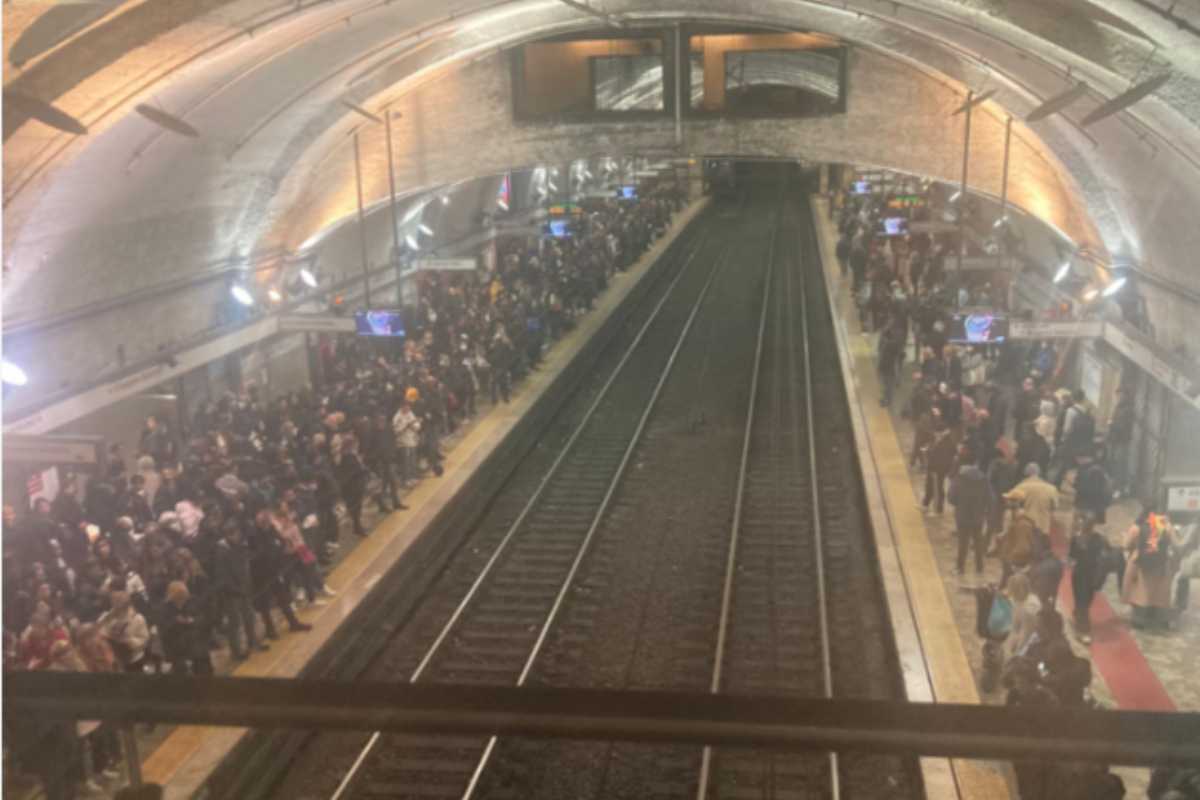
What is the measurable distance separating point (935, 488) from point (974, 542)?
208 centimetres

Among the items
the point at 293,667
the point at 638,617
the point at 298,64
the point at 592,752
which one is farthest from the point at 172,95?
the point at 592,752

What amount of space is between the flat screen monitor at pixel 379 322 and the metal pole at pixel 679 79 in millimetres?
6288

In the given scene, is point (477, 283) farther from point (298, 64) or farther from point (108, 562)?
point (108, 562)

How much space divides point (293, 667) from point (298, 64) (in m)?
8.24

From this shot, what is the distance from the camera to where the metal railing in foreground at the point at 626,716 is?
4.93 ft

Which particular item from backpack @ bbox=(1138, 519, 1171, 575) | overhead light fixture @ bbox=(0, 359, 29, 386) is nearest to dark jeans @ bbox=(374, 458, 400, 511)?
overhead light fixture @ bbox=(0, 359, 29, 386)

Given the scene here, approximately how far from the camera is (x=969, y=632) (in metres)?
10.5

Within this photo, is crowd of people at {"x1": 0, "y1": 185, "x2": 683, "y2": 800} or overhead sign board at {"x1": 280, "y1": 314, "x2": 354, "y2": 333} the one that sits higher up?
overhead sign board at {"x1": 280, "y1": 314, "x2": 354, "y2": 333}

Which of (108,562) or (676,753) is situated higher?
(108,562)

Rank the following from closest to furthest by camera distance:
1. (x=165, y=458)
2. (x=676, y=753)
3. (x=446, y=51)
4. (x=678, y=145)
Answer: (x=676, y=753) < (x=165, y=458) < (x=446, y=51) < (x=678, y=145)

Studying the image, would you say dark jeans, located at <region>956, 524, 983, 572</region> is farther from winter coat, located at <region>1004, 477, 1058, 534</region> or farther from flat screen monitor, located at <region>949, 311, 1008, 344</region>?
flat screen monitor, located at <region>949, 311, 1008, 344</region>

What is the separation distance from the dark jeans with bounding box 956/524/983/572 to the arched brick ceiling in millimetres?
3820

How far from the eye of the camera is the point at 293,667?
1003 centimetres

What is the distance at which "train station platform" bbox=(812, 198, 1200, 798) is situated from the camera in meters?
8.98
